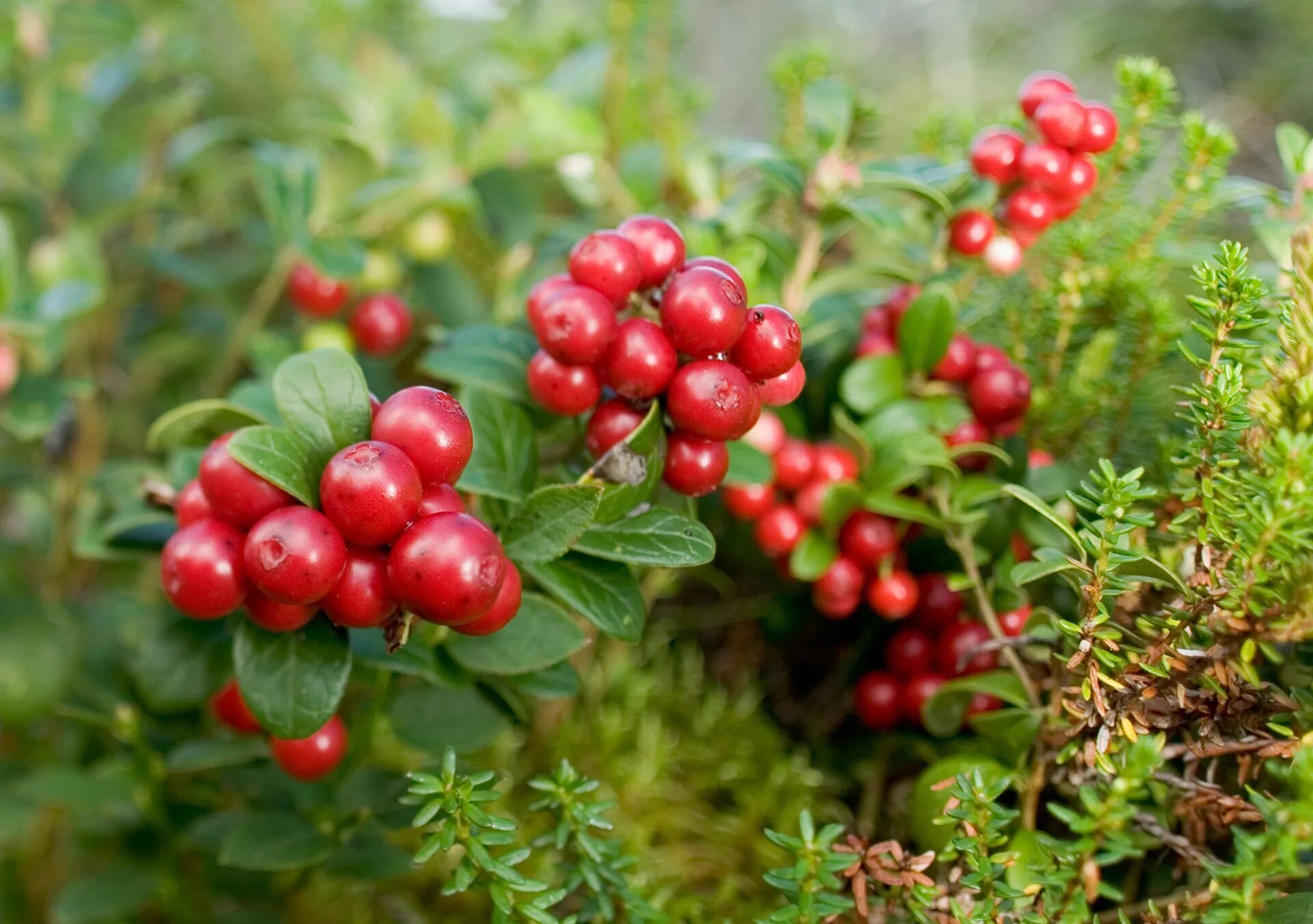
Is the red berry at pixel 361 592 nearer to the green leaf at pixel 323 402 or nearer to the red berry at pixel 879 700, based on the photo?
the green leaf at pixel 323 402

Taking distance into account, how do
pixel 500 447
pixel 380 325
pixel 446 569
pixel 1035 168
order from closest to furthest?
pixel 446 569 → pixel 500 447 → pixel 1035 168 → pixel 380 325

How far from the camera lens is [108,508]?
1.29m

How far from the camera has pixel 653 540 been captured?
76cm

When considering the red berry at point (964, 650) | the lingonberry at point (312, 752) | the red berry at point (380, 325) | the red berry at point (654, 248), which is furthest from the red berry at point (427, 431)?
the red berry at point (380, 325)

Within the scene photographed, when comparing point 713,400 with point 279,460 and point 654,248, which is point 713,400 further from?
point 279,460

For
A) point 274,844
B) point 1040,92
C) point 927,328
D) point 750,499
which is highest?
point 1040,92

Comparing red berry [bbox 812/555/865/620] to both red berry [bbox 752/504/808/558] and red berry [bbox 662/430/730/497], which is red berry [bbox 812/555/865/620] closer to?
red berry [bbox 752/504/808/558]

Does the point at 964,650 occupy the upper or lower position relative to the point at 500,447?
lower

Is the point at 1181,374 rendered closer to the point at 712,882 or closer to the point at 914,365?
the point at 914,365

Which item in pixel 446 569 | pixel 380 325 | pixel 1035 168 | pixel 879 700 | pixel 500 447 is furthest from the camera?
pixel 380 325

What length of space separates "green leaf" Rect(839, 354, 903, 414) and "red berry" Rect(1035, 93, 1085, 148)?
0.27 metres

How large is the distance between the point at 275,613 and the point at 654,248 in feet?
1.41

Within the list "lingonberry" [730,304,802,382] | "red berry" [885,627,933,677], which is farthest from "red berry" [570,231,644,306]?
"red berry" [885,627,933,677]

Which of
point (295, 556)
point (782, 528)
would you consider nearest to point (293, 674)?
point (295, 556)
